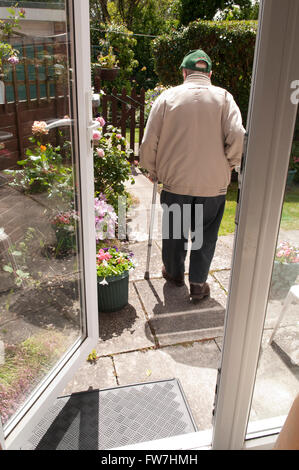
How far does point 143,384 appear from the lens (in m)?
2.29

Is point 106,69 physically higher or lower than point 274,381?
higher

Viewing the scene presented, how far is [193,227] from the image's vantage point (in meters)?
3.01

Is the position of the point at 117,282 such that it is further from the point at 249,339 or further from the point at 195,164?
the point at 249,339

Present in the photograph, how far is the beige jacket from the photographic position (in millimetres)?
2623

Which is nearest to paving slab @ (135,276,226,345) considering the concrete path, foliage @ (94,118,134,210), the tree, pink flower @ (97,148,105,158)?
the concrete path

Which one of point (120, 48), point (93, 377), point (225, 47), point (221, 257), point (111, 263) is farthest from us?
point (120, 48)

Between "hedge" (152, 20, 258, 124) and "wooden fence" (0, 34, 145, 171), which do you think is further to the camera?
"hedge" (152, 20, 258, 124)

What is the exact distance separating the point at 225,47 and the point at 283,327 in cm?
522

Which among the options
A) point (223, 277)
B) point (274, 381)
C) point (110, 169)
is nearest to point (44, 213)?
point (274, 381)

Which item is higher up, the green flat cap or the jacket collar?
the green flat cap

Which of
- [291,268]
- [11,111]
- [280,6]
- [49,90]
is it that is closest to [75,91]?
[49,90]

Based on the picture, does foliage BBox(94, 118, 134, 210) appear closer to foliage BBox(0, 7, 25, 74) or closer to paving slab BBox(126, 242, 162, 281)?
paving slab BBox(126, 242, 162, 281)

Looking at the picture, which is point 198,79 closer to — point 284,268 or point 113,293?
point 113,293

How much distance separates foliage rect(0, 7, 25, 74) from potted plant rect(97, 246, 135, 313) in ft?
5.20
